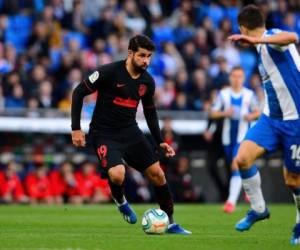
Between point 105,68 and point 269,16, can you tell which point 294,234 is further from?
point 269,16

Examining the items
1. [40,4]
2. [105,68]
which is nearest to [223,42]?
[40,4]

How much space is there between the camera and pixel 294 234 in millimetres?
10977

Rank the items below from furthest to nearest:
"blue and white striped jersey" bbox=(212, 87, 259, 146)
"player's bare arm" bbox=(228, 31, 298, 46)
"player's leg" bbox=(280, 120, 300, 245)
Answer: "blue and white striped jersey" bbox=(212, 87, 259, 146), "player's leg" bbox=(280, 120, 300, 245), "player's bare arm" bbox=(228, 31, 298, 46)

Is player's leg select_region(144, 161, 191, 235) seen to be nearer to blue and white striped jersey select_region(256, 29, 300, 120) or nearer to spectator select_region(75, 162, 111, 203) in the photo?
blue and white striped jersey select_region(256, 29, 300, 120)

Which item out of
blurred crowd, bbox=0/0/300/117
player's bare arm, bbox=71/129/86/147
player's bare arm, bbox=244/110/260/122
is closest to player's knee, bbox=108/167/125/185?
player's bare arm, bbox=71/129/86/147

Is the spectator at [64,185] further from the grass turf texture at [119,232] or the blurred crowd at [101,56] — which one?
the grass turf texture at [119,232]

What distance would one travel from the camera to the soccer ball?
1195 centimetres

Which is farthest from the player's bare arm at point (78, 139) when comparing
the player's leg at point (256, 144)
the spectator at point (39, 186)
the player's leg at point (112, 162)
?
the spectator at point (39, 186)

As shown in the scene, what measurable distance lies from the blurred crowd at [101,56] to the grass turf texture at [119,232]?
13.0 feet

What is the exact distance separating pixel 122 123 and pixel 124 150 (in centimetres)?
33

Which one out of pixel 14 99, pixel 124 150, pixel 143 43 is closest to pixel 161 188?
pixel 124 150

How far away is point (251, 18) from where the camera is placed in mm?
11352

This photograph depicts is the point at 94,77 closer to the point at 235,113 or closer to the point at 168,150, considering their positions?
the point at 168,150

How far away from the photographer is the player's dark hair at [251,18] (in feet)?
37.2
